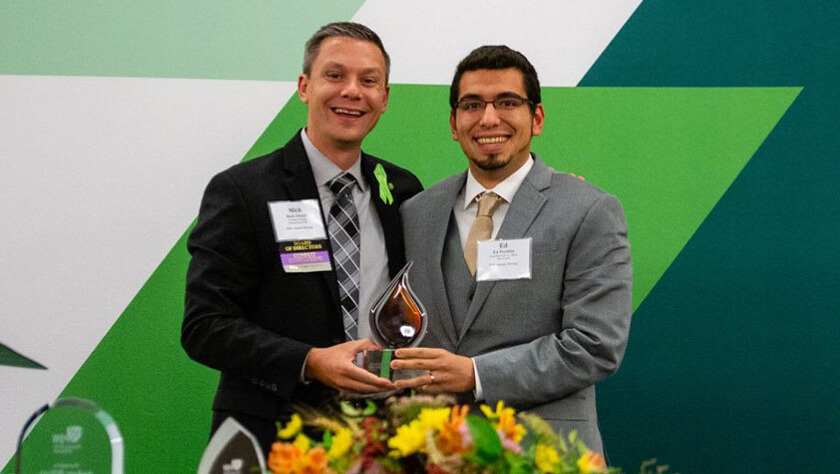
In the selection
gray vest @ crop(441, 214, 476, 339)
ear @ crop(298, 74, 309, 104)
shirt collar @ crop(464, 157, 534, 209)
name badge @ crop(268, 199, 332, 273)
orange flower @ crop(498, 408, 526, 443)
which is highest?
ear @ crop(298, 74, 309, 104)

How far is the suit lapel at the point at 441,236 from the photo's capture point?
258cm

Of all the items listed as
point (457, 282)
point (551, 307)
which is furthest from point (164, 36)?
point (551, 307)

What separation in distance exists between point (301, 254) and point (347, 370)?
17.0 inches

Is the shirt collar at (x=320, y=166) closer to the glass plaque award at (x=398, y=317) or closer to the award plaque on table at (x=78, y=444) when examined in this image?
the glass plaque award at (x=398, y=317)

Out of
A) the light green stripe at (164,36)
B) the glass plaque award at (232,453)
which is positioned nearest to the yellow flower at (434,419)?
the glass plaque award at (232,453)

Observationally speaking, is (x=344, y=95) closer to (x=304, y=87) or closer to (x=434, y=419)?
(x=304, y=87)

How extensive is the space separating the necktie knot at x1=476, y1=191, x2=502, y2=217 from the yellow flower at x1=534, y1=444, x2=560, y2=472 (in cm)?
135

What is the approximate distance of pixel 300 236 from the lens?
8.53ft

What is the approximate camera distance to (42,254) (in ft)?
11.8

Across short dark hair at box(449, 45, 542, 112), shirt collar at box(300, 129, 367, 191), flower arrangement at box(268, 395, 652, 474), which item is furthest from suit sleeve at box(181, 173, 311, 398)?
flower arrangement at box(268, 395, 652, 474)

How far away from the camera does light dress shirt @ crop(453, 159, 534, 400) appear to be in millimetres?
2686

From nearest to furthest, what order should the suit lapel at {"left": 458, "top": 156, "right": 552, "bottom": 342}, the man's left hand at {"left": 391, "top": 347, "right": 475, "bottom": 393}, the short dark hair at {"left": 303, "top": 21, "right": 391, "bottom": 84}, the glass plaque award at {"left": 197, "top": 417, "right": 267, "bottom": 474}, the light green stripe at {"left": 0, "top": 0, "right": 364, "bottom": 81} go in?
the glass plaque award at {"left": 197, "top": 417, "right": 267, "bottom": 474} < the man's left hand at {"left": 391, "top": 347, "right": 475, "bottom": 393} < the suit lapel at {"left": 458, "top": 156, "right": 552, "bottom": 342} < the short dark hair at {"left": 303, "top": 21, "right": 391, "bottom": 84} < the light green stripe at {"left": 0, "top": 0, "right": 364, "bottom": 81}

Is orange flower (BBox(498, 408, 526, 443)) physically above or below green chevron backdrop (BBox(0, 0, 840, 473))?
below

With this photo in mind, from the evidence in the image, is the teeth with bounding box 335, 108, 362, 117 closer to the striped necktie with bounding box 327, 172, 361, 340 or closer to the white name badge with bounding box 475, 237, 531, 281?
the striped necktie with bounding box 327, 172, 361, 340
